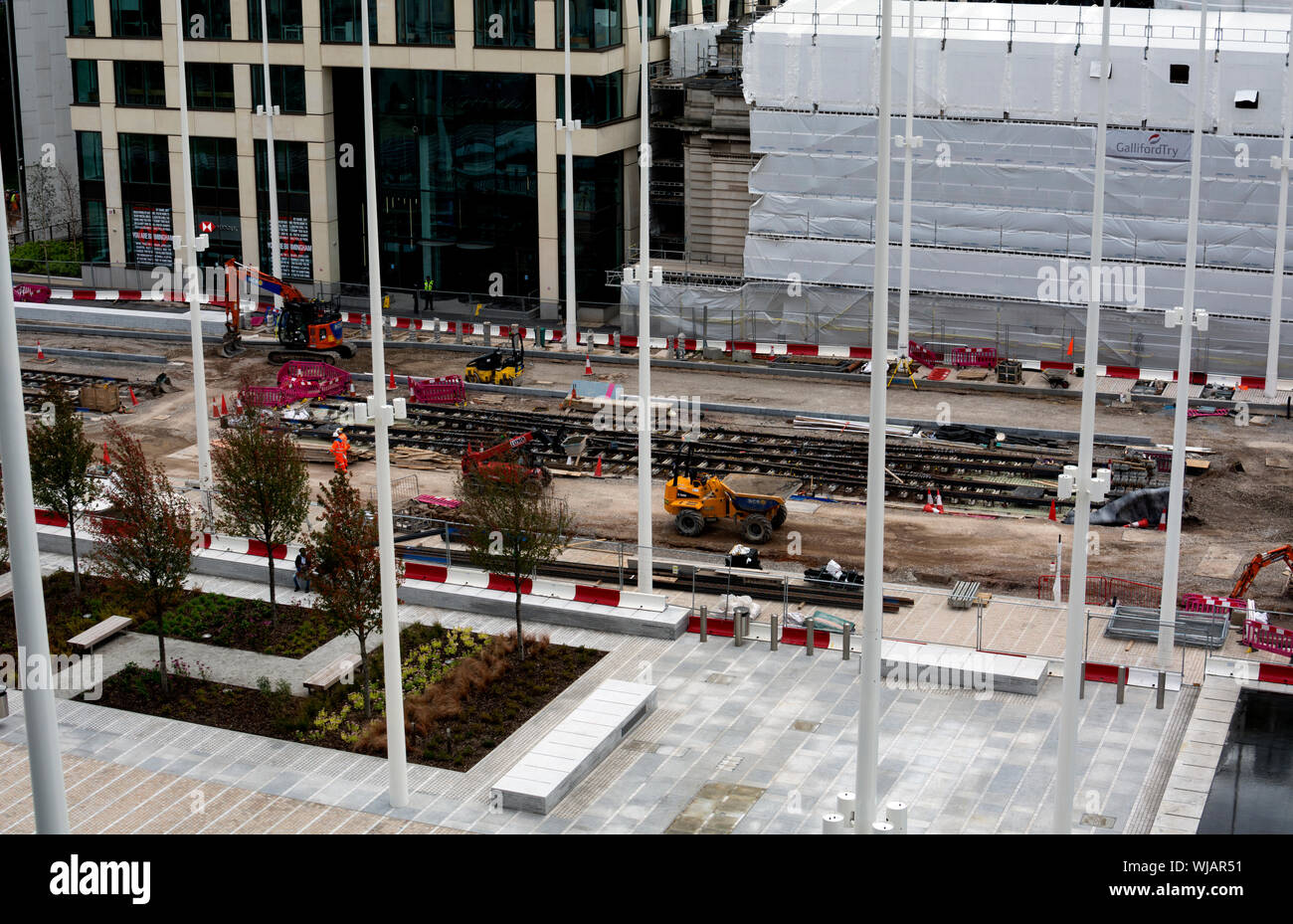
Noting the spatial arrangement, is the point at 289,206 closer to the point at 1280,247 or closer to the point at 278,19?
the point at 278,19

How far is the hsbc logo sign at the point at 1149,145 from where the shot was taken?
184 feet

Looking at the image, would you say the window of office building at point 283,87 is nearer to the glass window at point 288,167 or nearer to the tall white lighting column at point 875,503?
the glass window at point 288,167

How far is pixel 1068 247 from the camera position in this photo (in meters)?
59.0

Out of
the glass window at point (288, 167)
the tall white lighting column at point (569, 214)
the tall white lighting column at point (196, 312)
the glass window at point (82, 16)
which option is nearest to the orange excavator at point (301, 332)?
the tall white lighting column at point (569, 214)

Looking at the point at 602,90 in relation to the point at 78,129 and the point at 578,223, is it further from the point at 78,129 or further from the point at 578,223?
the point at 78,129

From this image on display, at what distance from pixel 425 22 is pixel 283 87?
6.94 metres

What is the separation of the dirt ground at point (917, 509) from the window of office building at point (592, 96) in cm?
1013

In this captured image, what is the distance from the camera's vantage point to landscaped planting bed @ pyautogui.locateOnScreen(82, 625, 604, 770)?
29.5 m

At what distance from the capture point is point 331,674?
104 ft

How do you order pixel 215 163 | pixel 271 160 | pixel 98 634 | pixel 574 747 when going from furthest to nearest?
1. pixel 215 163
2. pixel 271 160
3. pixel 98 634
4. pixel 574 747

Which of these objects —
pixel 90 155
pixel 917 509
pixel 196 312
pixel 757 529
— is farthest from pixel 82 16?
pixel 917 509

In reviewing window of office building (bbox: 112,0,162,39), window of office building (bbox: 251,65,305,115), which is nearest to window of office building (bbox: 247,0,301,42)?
window of office building (bbox: 251,65,305,115)
